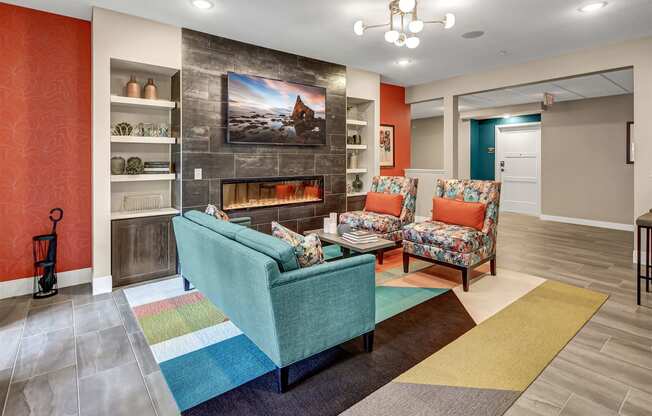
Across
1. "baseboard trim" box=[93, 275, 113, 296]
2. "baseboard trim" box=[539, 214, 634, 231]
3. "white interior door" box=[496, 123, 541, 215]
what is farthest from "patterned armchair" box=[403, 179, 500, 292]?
"white interior door" box=[496, 123, 541, 215]

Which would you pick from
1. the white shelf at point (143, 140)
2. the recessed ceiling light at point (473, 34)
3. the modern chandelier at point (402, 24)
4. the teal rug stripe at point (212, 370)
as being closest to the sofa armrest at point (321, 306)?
the teal rug stripe at point (212, 370)

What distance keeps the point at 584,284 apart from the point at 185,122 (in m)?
4.51

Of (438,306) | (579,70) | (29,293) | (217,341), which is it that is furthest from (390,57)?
(29,293)

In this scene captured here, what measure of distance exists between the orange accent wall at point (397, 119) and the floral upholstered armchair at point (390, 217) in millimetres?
1911

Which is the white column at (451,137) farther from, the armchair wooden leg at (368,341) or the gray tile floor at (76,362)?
the gray tile floor at (76,362)

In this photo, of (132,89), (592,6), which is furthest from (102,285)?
(592,6)

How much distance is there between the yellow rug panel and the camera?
2.10 metres

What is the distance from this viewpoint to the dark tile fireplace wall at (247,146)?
4.09 m

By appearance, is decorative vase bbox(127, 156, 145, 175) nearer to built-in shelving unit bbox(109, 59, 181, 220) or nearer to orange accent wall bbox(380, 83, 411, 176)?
built-in shelving unit bbox(109, 59, 181, 220)

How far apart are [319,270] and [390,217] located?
281 centimetres

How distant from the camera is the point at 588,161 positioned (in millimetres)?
7191

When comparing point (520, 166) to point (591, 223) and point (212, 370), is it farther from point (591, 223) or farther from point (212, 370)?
point (212, 370)

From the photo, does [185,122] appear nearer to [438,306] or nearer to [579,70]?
[438,306]

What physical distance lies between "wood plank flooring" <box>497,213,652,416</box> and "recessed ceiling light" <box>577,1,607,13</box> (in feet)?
8.94
